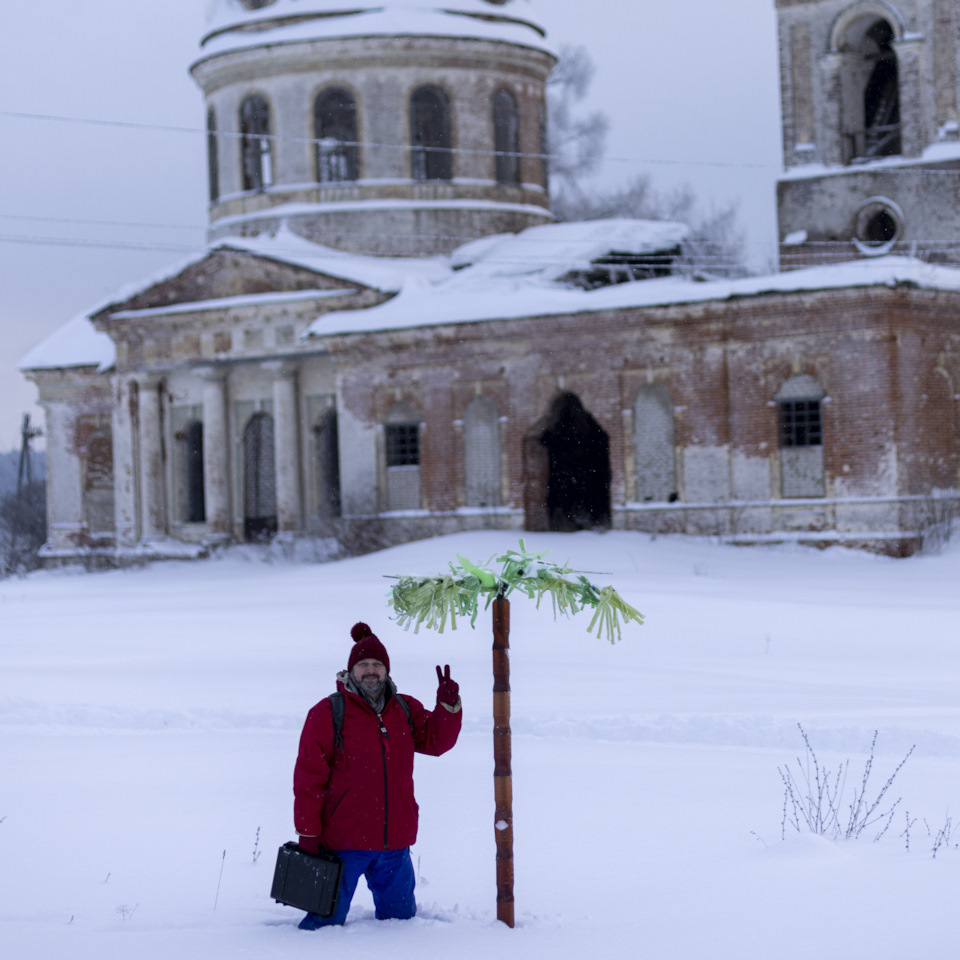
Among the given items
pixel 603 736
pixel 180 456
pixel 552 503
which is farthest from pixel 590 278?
pixel 603 736

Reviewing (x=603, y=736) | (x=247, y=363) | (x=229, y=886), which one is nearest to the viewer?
(x=229, y=886)

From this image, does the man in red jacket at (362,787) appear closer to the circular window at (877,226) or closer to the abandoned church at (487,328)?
the abandoned church at (487,328)

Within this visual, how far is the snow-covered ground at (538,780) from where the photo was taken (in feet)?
21.5

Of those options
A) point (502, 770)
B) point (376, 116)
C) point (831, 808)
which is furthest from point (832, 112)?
point (502, 770)

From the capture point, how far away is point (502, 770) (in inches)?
267

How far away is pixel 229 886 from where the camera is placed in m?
7.43

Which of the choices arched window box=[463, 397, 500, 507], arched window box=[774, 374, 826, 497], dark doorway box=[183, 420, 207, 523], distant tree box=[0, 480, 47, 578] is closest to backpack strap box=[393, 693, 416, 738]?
arched window box=[774, 374, 826, 497]

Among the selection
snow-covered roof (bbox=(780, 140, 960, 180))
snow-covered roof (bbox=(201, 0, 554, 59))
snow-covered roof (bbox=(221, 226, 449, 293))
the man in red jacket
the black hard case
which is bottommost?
the black hard case

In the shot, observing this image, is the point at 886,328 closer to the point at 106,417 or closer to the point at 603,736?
the point at 603,736

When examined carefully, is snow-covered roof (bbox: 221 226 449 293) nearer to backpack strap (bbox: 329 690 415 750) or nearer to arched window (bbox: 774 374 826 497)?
arched window (bbox: 774 374 826 497)

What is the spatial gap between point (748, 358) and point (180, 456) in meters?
13.1

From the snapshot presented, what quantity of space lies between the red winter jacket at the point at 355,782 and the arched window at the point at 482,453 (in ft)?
73.7

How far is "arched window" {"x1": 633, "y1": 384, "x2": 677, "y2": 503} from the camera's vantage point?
27422 mm

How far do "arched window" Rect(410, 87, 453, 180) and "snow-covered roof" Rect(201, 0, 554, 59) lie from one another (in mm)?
1334
